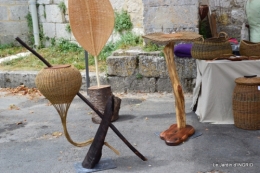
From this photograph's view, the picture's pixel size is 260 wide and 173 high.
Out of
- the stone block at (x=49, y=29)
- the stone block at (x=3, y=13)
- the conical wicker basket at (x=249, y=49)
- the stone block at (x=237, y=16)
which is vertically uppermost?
the stone block at (x=3, y=13)

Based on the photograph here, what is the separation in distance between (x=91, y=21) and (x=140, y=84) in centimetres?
155

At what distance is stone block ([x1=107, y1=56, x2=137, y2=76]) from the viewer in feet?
19.4

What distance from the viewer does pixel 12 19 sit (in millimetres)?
8508

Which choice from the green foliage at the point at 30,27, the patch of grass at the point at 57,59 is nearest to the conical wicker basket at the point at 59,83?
the patch of grass at the point at 57,59

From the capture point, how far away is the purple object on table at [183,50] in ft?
18.2

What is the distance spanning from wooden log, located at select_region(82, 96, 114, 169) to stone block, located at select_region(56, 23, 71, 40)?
493 centimetres

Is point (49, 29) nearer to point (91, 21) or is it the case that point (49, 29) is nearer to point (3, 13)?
point (3, 13)

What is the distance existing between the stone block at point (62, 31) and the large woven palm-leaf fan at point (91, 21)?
10.5 feet

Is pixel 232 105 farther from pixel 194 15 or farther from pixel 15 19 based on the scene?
pixel 15 19

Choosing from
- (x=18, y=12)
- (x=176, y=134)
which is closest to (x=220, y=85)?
(x=176, y=134)

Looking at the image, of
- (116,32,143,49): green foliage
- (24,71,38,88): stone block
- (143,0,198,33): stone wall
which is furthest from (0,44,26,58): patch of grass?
(143,0,198,33): stone wall

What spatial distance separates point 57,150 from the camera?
3.99 metres

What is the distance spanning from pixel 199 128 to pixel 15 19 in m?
5.71

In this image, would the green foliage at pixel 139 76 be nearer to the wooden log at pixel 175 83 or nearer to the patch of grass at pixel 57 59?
the patch of grass at pixel 57 59
